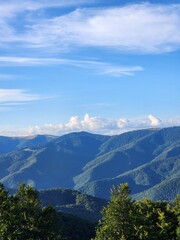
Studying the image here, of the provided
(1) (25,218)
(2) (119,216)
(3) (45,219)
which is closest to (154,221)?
(2) (119,216)

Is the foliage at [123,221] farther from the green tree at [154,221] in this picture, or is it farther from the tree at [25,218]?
the tree at [25,218]

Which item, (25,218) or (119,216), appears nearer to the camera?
(25,218)

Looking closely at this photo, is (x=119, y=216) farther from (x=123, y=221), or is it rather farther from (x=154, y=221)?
(x=154, y=221)

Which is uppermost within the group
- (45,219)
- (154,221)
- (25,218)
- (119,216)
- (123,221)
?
(25,218)

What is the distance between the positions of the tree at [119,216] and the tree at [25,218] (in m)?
9.56

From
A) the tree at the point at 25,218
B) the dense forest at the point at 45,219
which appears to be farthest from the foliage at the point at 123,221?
the tree at the point at 25,218

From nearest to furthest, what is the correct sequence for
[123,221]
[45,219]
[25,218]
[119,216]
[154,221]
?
[25,218] < [45,219] < [119,216] < [123,221] < [154,221]

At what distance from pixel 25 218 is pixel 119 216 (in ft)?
53.8

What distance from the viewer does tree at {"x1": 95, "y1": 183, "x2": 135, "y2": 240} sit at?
70312 mm

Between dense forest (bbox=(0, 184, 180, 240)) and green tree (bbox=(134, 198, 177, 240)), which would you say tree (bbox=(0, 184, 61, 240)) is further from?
green tree (bbox=(134, 198, 177, 240))

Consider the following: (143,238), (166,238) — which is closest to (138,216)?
(143,238)

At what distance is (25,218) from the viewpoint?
67.2 m

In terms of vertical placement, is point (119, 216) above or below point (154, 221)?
above

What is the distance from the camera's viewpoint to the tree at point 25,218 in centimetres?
6519
